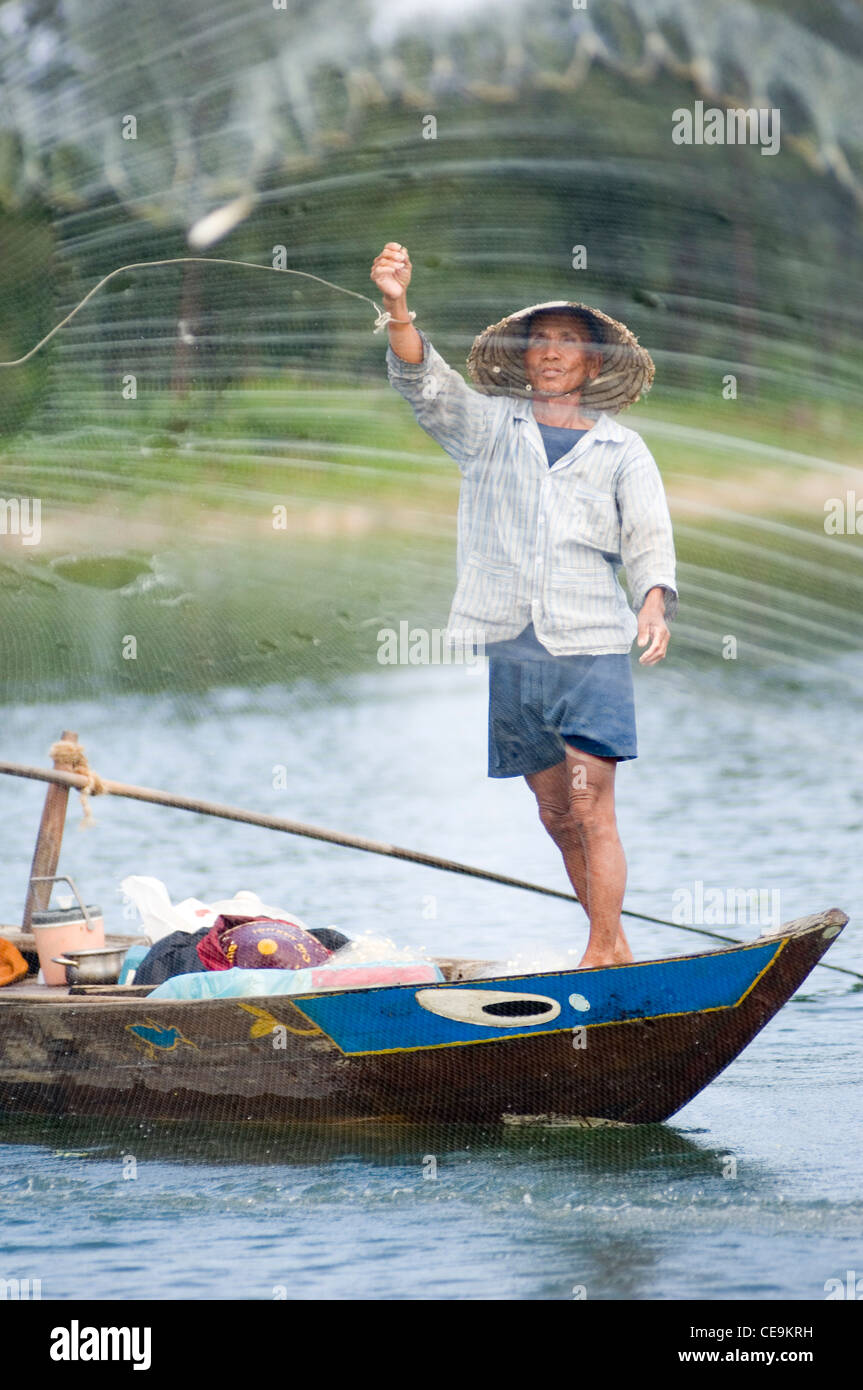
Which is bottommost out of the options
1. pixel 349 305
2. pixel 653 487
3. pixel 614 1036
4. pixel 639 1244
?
pixel 639 1244

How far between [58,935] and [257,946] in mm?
355

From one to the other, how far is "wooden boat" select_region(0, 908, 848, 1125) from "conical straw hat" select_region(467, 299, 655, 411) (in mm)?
769

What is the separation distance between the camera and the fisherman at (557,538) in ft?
8.16

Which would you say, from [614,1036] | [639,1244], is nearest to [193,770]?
[614,1036]

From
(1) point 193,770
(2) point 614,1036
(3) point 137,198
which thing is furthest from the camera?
(1) point 193,770

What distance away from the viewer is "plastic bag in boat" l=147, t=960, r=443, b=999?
2828mm

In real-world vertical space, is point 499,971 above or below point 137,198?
below

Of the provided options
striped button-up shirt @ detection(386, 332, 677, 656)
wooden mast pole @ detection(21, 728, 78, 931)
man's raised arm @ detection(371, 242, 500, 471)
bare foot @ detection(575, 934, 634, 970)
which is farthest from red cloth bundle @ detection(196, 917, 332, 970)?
man's raised arm @ detection(371, 242, 500, 471)

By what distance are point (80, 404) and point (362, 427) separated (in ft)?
1.16

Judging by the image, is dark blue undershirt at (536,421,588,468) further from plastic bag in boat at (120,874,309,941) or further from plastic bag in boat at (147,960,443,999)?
plastic bag in boat at (120,874,309,941)

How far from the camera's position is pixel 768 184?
96.9 inches

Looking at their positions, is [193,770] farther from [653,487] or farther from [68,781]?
[653,487]

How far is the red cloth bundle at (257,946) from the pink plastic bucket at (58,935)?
0.22 metres

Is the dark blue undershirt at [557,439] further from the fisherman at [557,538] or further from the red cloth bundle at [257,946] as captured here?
the red cloth bundle at [257,946]
